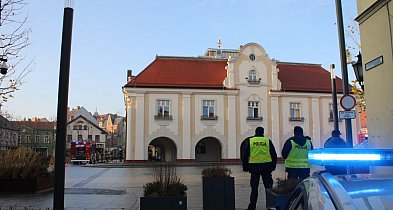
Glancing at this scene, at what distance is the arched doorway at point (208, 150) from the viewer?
151ft

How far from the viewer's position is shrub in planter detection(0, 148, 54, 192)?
13.2 m

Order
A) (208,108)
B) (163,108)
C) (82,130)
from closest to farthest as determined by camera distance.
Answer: (163,108), (208,108), (82,130)

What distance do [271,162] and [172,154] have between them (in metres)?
36.4

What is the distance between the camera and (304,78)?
48594mm

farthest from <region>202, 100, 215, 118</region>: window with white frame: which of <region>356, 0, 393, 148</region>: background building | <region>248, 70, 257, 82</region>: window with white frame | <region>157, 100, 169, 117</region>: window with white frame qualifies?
<region>356, 0, 393, 148</region>: background building

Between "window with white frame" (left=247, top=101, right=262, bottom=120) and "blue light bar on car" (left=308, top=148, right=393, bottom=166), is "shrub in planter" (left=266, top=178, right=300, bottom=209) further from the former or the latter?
"window with white frame" (left=247, top=101, right=262, bottom=120)

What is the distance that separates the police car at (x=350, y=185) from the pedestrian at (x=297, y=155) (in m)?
6.64

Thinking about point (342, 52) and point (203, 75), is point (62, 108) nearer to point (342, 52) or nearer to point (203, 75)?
point (342, 52)

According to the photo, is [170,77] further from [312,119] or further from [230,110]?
[312,119]

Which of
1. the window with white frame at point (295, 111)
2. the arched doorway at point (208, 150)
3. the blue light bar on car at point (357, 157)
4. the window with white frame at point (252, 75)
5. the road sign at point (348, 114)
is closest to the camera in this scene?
the blue light bar on car at point (357, 157)

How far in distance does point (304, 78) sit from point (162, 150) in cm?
1905

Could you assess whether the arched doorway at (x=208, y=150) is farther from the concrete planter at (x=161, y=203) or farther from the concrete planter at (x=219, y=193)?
the concrete planter at (x=161, y=203)

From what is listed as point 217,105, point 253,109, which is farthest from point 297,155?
point 253,109

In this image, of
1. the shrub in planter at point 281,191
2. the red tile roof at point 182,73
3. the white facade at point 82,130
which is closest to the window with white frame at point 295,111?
the red tile roof at point 182,73
